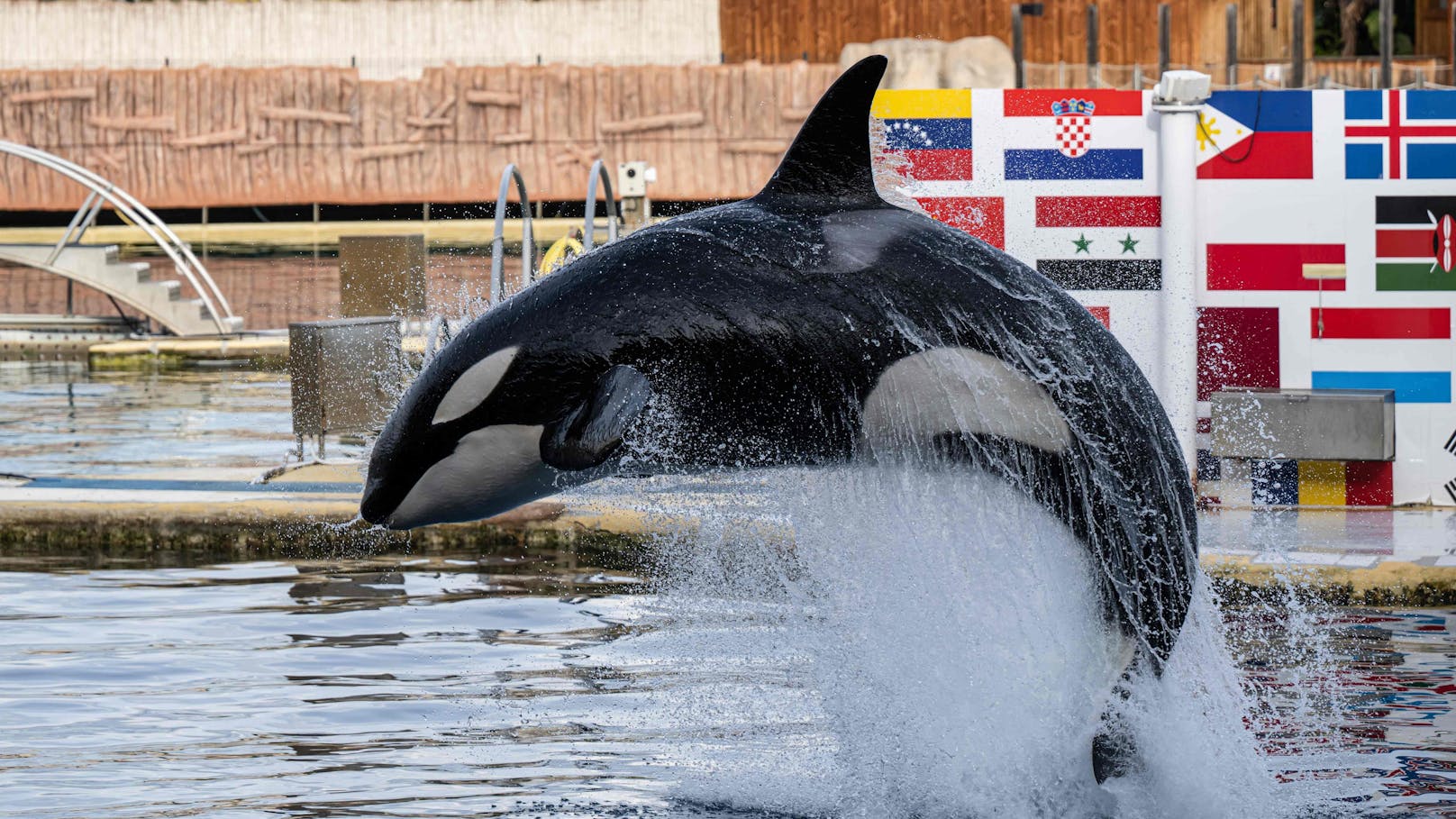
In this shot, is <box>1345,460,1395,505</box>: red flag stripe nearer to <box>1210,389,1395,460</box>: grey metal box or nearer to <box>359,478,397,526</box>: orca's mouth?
<box>1210,389,1395,460</box>: grey metal box

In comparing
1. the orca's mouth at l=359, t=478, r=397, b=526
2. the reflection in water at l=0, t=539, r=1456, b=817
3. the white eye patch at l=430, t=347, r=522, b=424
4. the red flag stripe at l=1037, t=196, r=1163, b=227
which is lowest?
the reflection in water at l=0, t=539, r=1456, b=817

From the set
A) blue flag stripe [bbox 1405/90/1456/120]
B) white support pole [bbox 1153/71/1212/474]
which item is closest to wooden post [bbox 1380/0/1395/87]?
blue flag stripe [bbox 1405/90/1456/120]

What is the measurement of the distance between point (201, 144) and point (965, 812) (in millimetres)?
39791

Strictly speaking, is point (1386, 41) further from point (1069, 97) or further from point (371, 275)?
point (1069, 97)

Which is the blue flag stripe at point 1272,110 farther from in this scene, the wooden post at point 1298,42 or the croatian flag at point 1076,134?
the wooden post at point 1298,42

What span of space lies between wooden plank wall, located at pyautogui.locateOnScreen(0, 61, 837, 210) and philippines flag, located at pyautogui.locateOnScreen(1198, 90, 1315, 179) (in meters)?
31.8

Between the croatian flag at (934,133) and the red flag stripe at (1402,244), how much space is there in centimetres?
228

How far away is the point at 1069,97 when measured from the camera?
Answer: 11180 millimetres

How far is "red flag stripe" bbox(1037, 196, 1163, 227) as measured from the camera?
11.1 m

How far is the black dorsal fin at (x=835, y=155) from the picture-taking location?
19.2ft

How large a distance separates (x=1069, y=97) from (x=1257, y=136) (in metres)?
1.05

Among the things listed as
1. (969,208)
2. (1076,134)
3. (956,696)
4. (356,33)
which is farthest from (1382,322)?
(356,33)

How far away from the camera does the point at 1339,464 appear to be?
1092 cm

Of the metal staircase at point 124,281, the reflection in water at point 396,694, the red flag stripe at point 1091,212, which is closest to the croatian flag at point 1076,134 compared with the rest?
the red flag stripe at point 1091,212
